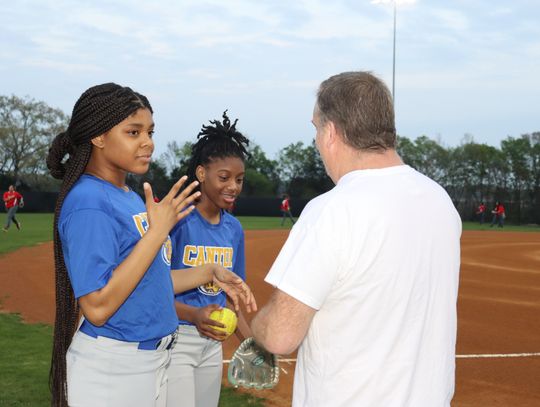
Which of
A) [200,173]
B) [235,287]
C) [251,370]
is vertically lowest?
[251,370]

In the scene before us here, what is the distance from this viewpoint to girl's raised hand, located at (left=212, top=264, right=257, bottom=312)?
3.27 metres

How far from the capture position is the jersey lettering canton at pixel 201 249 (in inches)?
150

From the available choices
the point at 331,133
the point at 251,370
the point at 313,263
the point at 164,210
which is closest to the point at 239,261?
the point at 251,370

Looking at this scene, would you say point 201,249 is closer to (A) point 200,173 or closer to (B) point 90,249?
(A) point 200,173

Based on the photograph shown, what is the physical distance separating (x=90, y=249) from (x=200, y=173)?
180 centimetres

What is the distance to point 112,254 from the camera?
2.54 metres

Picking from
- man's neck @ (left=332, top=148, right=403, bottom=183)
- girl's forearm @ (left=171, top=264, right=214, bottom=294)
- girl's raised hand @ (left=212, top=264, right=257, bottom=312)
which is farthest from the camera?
girl's forearm @ (left=171, top=264, right=214, bottom=294)

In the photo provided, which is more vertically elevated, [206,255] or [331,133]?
[331,133]

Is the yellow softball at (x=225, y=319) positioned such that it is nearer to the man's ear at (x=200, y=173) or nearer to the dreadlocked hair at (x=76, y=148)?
the dreadlocked hair at (x=76, y=148)

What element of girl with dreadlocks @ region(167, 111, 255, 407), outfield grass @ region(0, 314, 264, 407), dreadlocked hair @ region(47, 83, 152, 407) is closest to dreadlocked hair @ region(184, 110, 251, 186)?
girl with dreadlocks @ region(167, 111, 255, 407)

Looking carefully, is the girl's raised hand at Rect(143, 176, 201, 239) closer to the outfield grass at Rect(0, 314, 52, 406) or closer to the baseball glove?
the baseball glove

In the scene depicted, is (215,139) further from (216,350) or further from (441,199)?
(441,199)

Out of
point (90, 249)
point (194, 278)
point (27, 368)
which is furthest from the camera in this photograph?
point (27, 368)

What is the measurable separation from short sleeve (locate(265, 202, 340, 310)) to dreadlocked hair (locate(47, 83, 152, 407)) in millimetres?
1148
